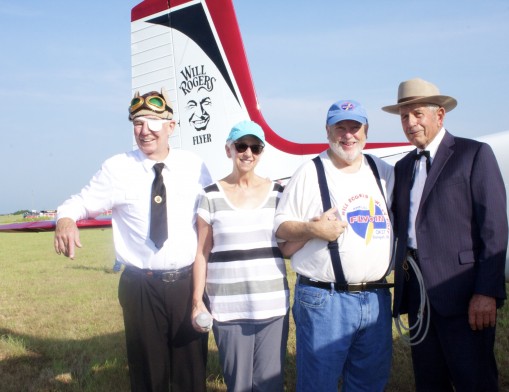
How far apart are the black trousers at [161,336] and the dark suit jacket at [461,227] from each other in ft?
3.84

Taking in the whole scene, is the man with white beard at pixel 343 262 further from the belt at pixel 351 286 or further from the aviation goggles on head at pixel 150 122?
the aviation goggles on head at pixel 150 122

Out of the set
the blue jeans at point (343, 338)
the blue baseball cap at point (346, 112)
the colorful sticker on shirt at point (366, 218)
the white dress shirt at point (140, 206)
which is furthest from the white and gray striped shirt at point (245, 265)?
the blue baseball cap at point (346, 112)

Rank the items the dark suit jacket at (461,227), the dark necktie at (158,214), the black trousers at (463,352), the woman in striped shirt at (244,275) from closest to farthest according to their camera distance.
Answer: the dark suit jacket at (461,227) → the black trousers at (463,352) → the woman in striped shirt at (244,275) → the dark necktie at (158,214)

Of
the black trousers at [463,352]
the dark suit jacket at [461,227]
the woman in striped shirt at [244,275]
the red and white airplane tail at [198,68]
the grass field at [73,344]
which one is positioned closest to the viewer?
the dark suit jacket at [461,227]

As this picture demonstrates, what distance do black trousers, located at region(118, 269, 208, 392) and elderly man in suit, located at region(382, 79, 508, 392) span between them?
108 cm

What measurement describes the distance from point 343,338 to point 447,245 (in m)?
0.62

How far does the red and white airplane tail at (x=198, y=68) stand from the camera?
20.0ft

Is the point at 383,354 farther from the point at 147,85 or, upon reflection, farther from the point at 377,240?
the point at 147,85

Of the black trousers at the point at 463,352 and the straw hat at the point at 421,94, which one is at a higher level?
the straw hat at the point at 421,94

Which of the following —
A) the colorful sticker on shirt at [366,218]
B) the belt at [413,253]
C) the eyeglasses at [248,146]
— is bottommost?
the belt at [413,253]

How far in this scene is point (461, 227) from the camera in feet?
7.00

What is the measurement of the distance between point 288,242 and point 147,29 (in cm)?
534

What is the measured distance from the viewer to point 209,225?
235 centimetres

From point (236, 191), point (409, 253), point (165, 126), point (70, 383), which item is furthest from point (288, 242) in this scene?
point (70, 383)
